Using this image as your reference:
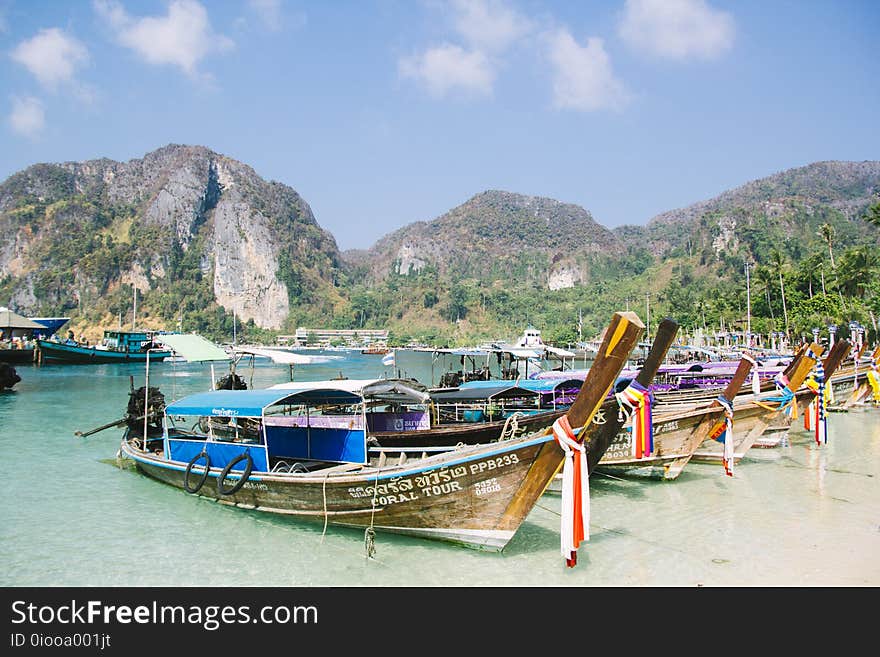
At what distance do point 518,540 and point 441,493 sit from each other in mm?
1636

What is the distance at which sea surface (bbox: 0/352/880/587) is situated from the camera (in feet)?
A: 25.9

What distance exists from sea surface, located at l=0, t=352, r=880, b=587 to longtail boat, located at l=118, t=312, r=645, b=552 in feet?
1.37

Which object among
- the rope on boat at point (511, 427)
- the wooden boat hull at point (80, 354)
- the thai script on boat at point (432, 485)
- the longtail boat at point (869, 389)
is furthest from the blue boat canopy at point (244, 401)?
the wooden boat hull at point (80, 354)

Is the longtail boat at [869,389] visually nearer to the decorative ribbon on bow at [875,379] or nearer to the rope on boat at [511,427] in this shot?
the decorative ribbon on bow at [875,379]

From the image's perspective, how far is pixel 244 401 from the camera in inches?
425

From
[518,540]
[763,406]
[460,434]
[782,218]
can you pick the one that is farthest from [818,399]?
[782,218]

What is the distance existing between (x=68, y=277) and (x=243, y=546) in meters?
193

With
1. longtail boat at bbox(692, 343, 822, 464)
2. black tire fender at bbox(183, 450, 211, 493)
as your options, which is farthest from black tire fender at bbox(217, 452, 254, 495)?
longtail boat at bbox(692, 343, 822, 464)

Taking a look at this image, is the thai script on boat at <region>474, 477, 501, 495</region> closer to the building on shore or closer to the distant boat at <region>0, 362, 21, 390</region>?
the distant boat at <region>0, 362, 21, 390</region>

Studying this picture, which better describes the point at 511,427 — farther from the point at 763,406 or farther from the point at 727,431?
the point at 763,406

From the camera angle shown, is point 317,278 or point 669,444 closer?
point 669,444

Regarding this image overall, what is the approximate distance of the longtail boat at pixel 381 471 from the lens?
6961mm
